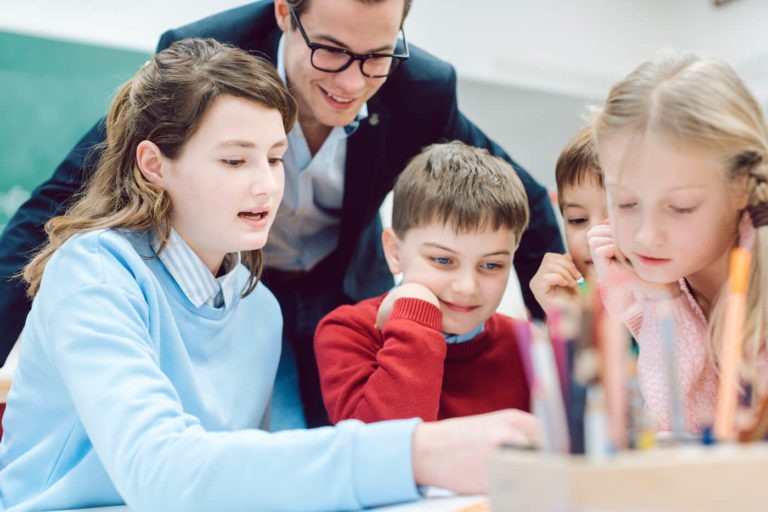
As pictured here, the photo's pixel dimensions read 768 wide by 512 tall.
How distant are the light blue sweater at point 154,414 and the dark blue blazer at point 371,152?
0.37 m

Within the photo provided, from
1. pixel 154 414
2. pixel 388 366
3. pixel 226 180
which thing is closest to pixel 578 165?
pixel 388 366

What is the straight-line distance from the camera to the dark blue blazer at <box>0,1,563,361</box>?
4.23 ft

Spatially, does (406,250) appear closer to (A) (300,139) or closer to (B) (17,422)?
(A) (300,139)

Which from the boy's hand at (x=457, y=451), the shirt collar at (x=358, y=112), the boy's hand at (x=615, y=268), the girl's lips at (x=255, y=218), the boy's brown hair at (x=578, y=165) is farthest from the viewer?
the shirt collar at (x=358, y=112)

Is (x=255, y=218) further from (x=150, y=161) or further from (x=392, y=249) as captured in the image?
(x=392, y=249)

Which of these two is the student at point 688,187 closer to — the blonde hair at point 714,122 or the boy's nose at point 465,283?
the blonde hair at point 714,122

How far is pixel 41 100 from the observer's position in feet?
7.90

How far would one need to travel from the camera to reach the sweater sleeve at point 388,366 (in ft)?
3.39

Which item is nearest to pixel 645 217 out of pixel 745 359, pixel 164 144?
pixel 745 359

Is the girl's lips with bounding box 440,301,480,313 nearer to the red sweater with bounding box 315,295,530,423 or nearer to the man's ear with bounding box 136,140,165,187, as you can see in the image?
the red sweater with bounding box 315,295,530,423

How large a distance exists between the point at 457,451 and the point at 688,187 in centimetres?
35

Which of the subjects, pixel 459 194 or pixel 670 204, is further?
pixel 459 194

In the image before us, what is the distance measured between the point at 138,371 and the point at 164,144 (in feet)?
1.29

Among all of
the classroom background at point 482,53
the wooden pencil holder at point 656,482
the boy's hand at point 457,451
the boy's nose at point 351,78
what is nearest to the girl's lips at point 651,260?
the boy's hand at point 457,451
